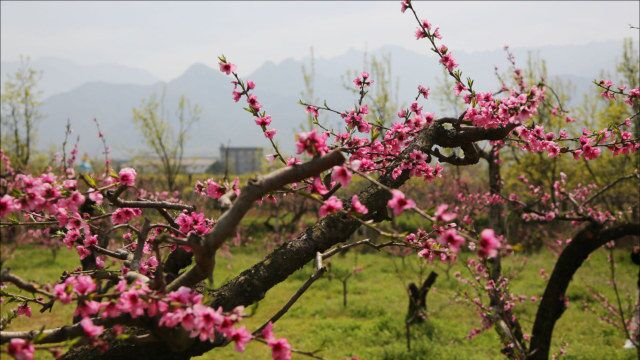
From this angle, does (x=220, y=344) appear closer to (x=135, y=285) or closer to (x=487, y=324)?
(x=135, y=285)

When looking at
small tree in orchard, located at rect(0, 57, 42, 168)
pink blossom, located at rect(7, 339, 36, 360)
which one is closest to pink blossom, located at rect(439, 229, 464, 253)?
pink blossom, located at rect(7, 339, 36, 360)

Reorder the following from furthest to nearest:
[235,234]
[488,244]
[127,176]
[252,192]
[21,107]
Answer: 1. [21,107]
2. [127,176]
3. [235,234]
4. [252,192]
5. [488,244]

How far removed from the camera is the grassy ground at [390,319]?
9.81m

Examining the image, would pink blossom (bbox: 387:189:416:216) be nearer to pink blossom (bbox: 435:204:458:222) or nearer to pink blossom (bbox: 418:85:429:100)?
pink blossom (bbox: 435:204:458:222)

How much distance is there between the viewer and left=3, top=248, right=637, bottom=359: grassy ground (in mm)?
9812

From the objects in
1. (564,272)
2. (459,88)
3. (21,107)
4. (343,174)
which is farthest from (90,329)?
(21,107)

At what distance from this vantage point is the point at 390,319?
11.6 meters

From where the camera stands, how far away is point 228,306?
2791 mm

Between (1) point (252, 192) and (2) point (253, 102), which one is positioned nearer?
(1) point (252, 192)

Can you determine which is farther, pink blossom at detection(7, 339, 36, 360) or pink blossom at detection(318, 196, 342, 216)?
pink blossom at detection(318, 196, 342, 216)

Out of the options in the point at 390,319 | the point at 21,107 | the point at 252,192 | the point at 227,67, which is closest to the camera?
the point at 252,192

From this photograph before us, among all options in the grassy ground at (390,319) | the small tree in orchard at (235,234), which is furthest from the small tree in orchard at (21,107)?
the small tree in orchard at (235,234)

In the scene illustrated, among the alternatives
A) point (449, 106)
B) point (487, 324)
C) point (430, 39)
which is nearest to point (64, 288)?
point (430, 39)

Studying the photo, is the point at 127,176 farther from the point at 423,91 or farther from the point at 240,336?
the point at 423,91
